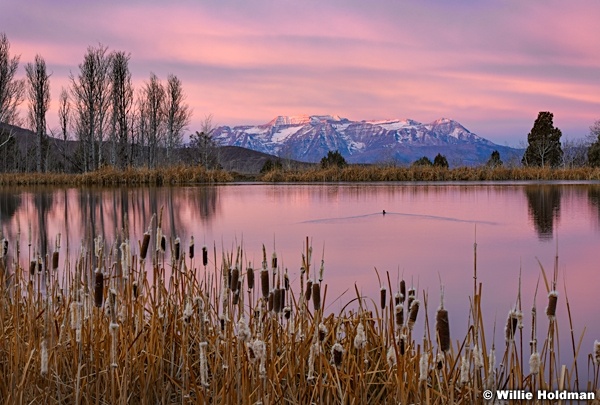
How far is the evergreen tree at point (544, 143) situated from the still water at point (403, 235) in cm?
3162

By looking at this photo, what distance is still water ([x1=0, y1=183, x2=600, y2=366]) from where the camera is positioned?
234 inches

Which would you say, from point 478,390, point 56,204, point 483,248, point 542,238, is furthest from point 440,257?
point 56,204

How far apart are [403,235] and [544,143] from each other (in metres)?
42.4

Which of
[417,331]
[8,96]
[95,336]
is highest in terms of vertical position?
[8,96]

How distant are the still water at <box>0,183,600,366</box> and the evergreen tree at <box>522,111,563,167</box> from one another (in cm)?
3162

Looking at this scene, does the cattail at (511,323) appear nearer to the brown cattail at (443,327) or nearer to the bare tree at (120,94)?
the brown cattail at (443,327)

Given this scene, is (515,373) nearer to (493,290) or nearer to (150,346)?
(150,346)

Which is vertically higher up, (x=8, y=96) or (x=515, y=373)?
(x=8, y=96)

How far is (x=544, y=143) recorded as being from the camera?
49.1 meters

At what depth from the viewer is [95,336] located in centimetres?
348

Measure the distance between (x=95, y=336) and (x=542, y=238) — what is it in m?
9.05

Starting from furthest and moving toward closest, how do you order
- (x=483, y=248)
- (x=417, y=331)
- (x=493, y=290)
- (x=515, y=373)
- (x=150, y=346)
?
1. (x=483, y=248)
2. (x=493, y=290)
3. (x=417, y=331)
4. (x=150, y=346)
5. (x=515, y=373)

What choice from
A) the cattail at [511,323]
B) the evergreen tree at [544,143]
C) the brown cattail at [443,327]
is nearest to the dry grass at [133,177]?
the evergreen tree at [544,143]

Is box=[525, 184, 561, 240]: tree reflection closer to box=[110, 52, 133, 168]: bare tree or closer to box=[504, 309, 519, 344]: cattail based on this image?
box=[504, 309, 519, 344]: cattail
